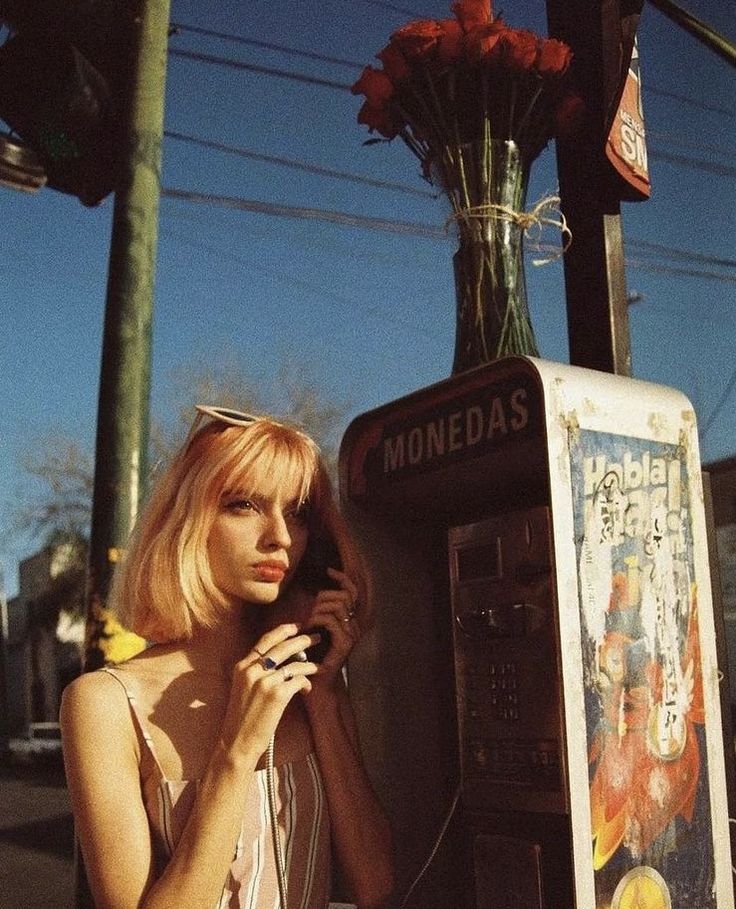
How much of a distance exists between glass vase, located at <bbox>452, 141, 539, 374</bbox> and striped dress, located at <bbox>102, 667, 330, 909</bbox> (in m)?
0.85

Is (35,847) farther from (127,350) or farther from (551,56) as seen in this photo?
(551,56)

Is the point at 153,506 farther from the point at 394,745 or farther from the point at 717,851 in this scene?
the point at 717,851

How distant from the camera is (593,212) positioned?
2316mm

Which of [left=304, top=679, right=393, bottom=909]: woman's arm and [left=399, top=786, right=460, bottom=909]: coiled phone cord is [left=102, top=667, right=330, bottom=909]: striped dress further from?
[left=399, top=786, right=460, bottom=909]: coiled phone cord

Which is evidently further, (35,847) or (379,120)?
(35,847)

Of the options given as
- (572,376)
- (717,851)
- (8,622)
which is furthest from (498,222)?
(8,622)

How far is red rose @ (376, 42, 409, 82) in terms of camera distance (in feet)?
6.93

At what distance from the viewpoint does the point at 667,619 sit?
1773mm

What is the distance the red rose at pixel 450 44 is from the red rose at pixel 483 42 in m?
0.02

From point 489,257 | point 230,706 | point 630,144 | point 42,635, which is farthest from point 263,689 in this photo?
point 42,635

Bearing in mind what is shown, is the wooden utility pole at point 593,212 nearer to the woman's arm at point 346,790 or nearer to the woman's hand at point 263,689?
the woman's arm at point 346,790

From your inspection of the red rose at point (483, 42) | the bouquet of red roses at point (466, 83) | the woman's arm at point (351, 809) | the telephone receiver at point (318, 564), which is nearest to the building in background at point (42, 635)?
the bouquet of red roses at point (466, 83)

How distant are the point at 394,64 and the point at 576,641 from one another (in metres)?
1.17

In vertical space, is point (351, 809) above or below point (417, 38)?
below
